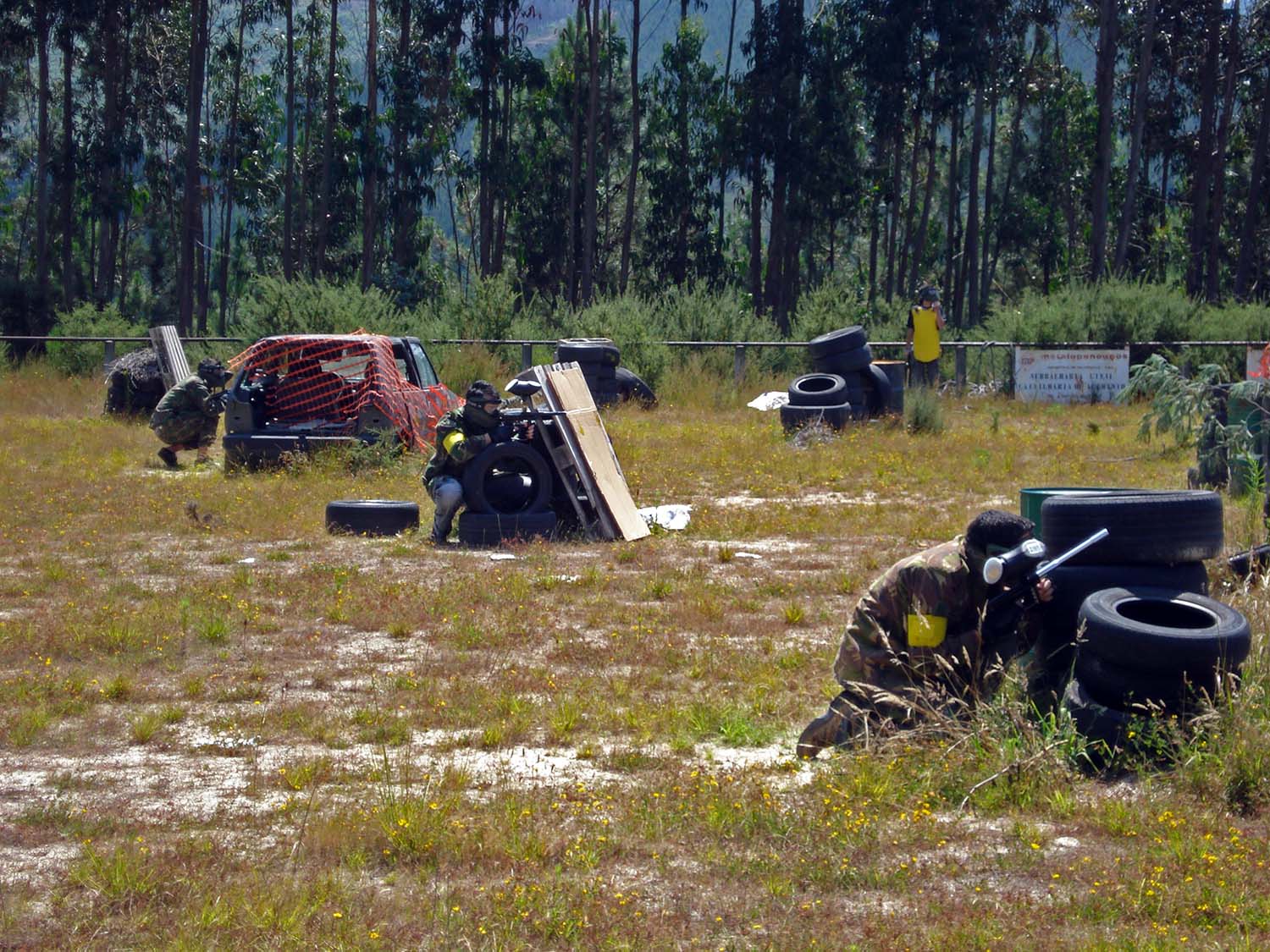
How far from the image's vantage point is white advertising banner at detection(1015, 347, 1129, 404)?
2477 cm

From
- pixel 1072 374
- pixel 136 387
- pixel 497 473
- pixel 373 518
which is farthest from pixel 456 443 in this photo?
pixel 1072 374

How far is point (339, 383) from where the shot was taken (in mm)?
16953

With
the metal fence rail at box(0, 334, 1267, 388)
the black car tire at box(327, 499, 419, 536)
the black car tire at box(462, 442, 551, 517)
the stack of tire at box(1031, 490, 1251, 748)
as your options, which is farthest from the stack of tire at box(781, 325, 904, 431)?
the stack of tire at box(1031, 490, 1251, 748)

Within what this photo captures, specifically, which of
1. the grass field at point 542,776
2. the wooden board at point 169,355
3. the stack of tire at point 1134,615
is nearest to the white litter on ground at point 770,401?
the wooden board at point 169,355

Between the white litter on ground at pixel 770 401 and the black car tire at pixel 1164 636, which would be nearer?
the black car tire at pixel 1164 636

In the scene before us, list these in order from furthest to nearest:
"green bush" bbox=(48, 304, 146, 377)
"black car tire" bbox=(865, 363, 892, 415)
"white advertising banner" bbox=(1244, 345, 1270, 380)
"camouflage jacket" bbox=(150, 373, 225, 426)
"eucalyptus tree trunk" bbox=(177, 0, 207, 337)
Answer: "eucalyptus tree trunk" bbox=(177, 0, 207, 337), "green bush" bbox=(48, 304, 146, 377), "white advertising banner" bbox=(1244, 345, 1270, 380), "black car tire" bbox=(865, 363, 892, 415), "camouflage jacket" bbox=(150, 373, 225, 426)

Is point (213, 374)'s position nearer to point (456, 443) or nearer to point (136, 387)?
point (456, 443)

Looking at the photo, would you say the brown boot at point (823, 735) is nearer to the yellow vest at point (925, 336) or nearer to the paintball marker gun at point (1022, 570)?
the paintball marker gun at point (1022, 570)

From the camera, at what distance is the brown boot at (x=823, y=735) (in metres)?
6.30

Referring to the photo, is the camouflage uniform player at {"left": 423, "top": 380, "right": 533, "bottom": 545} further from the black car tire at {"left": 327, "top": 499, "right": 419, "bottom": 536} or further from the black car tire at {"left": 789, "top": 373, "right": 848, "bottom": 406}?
the black car tire at {"left": 789, "top": 373, "right": 848, "bottom": 406}

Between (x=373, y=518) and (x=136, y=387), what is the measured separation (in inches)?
472

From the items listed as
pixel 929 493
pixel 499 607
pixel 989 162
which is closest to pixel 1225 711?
pixel 499 607

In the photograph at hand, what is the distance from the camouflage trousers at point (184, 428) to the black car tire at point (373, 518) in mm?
5162

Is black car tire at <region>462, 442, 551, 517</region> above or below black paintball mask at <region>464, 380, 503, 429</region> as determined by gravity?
below
